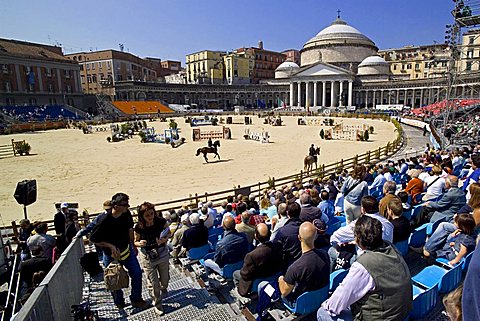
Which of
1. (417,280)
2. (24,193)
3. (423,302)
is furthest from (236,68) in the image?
(423,302)

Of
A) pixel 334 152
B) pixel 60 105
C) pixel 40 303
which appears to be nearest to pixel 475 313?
pixel 40 303

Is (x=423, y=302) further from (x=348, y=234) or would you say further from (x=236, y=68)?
(x=236, y=68)

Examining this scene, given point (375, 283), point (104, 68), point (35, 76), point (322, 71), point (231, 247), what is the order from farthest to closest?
1. point (322, 71)
2. point (104, 68)
3. point (35, 76)
4. point (231, 247)
5. point (375, 283)

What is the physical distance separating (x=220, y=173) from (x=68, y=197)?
7866 mm

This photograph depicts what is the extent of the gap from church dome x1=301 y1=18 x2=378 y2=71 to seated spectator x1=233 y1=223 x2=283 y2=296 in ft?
338

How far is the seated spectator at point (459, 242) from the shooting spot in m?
4.01

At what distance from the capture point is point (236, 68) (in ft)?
347

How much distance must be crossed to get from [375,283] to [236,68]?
108309 millimetres

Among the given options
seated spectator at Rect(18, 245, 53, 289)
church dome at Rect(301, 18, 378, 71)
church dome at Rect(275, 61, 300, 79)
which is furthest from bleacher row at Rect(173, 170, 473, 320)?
church dome at Rect(275, 61, 300, 79)

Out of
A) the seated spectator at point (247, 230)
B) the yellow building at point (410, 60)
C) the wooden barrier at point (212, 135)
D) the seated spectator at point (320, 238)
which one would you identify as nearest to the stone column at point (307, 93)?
the yellow building at point (410, 60)

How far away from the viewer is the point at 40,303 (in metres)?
3.29

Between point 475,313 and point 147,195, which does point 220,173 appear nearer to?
point 147,195

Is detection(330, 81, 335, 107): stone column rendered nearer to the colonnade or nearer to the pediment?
the colonnade

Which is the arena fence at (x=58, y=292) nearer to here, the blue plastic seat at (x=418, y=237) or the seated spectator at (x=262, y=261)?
the seated spectator at (x=262, y=261)
